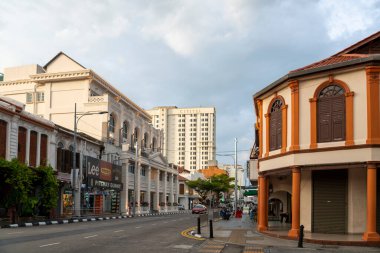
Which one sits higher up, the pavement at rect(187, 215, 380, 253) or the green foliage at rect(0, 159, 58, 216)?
the green foliage at rect(0, 159, 58, 216)

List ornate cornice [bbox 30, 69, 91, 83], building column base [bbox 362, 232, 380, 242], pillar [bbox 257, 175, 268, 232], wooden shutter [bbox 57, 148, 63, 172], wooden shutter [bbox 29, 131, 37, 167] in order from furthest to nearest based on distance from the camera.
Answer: ornate cornice [bbox 30, 69, 91, 83] < wooden shutter [bbox 57, 148, 63, 172] < wooden shutter [bbox 29, 131, 37, 167] < pillar [bbox 257, 175, 268, 232] < building column base [bbox 362, 232, 380, 242]

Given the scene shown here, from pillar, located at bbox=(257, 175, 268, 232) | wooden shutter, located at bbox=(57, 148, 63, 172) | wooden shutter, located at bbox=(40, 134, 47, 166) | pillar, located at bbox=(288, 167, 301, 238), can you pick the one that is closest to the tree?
wooden shutter, located at bbox=(57, 148, 63, 172)

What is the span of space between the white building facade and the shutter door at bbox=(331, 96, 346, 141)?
39934 mm

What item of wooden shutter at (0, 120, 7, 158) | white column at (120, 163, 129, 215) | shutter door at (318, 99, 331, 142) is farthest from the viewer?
white column at (120, 163, 129, 215)

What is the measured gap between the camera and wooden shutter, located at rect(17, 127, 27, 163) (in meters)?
37.9

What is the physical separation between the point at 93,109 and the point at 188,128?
120628mm

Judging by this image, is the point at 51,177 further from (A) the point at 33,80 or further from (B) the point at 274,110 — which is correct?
(A) the point at 33,80

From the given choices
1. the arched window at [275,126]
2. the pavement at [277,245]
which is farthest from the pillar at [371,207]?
the arched window at [275,126]

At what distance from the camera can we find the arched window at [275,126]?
946 inches

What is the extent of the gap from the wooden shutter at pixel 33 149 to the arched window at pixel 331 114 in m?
26.3

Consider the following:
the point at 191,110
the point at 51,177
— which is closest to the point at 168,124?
the point at 191,110

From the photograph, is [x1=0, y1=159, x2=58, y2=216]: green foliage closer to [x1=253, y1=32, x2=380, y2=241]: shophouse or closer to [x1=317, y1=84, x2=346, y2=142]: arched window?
[x1=253, y1=32, x2=380, y2=241]: shophouse

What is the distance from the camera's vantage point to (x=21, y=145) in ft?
125

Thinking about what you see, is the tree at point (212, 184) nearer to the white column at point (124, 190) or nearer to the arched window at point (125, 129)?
the arched window at point (125, 129)
